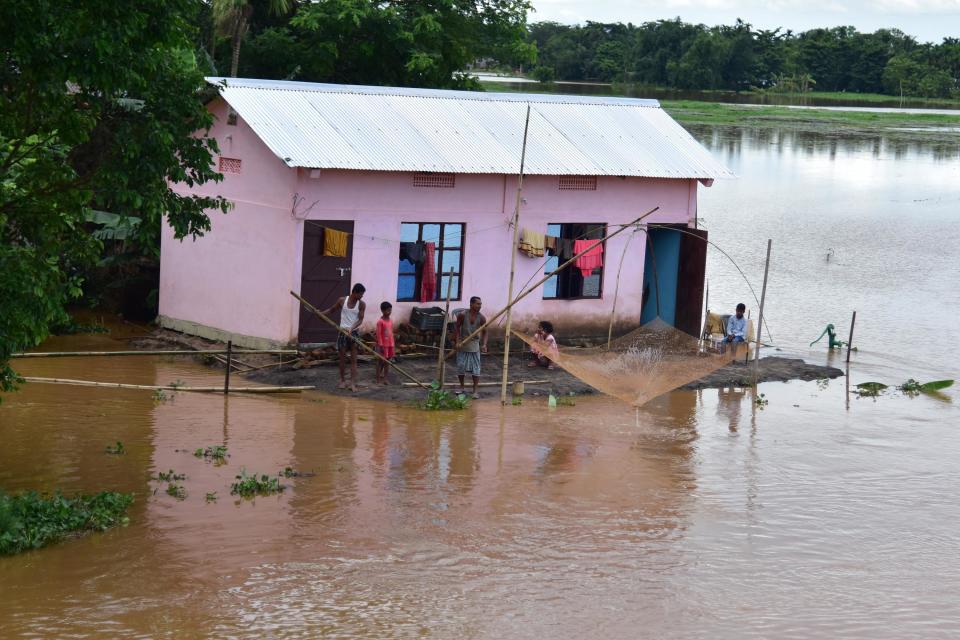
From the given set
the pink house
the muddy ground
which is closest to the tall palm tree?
the pink house

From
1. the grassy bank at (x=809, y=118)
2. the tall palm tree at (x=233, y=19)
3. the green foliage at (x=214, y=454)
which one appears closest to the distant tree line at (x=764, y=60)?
the grassy bank at (x=809, y=118)

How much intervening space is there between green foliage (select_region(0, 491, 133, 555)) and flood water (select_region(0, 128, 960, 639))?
119mm

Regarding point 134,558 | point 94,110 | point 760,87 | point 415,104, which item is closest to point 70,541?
point 134,558

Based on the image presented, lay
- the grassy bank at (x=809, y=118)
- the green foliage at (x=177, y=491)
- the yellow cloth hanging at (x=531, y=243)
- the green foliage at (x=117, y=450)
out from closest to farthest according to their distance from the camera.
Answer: the green foliage at (x=177, y=491) → the green foliage at (x=117, y=450) → the yellow cloth hanging at (x=531, y=243) → the grassy bank at (x=809, y=118)

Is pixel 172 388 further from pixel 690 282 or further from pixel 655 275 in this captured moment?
pixel 690 282

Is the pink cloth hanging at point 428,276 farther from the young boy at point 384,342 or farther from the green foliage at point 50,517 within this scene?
the green foliage at point 50,517

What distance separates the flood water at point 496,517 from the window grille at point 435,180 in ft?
10.8

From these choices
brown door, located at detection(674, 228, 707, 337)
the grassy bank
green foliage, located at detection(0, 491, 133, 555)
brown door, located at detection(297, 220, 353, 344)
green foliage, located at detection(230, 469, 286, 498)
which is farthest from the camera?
the grassy bank

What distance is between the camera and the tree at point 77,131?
27.6 ft

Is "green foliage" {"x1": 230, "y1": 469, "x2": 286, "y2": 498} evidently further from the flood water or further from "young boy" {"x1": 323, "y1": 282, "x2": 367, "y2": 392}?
"young boy" {"x1": 323, "y1": 282, "x2": 367, "y2": 392}

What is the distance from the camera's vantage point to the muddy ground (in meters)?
14.6

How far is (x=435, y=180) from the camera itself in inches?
634

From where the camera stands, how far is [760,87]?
82.9 metres

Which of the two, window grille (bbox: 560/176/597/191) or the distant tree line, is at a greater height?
the distant tree line
